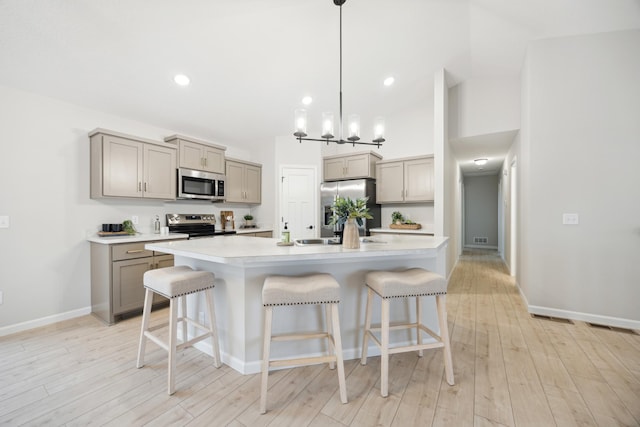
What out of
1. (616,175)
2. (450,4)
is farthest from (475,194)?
(450,4)

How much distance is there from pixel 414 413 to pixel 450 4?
361cm

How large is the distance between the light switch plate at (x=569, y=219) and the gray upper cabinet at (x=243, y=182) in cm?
435

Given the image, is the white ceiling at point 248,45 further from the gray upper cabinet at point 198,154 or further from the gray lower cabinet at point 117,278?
the gray lower cabinet at point 117,278

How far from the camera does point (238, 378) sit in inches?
75.6

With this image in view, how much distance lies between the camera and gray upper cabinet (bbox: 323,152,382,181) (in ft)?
15.9

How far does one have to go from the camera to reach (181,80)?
3264 millimetres

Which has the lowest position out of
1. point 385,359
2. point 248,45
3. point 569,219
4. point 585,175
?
point 385,359

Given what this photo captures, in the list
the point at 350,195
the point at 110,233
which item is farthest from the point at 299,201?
the point at 110,233

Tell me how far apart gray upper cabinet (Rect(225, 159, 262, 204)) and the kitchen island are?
8.27 ft

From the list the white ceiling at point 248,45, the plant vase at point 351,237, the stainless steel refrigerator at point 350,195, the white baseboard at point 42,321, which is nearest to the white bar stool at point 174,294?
the plant vase at point 351,237

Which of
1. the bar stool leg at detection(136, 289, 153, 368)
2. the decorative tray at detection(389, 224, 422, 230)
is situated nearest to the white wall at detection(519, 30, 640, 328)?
the decorative tray at detection(389, 224, 422, 230)

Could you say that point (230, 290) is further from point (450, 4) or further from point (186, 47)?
point (450, 4)

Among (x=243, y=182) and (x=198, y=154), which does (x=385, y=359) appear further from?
(x=243, y=182)

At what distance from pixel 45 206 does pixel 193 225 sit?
1.61 meters
